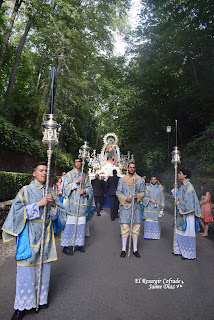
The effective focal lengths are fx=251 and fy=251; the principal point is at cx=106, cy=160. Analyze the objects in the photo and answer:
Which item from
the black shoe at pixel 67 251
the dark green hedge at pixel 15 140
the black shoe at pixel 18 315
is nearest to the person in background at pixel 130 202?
the black shoe at pixel 67 251

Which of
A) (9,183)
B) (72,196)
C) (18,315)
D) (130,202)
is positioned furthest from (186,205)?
(9,183)

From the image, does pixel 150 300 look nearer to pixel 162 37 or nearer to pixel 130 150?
pixel 162 37

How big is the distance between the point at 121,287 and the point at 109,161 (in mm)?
24546

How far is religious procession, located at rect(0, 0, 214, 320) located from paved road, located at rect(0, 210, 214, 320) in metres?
0.02

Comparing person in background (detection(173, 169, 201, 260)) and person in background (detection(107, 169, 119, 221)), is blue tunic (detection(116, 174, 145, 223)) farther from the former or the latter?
person in background (detection(107, 169, 119, 221))

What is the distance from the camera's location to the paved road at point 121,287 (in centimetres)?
312

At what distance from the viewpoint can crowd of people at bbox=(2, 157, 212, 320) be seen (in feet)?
10.4

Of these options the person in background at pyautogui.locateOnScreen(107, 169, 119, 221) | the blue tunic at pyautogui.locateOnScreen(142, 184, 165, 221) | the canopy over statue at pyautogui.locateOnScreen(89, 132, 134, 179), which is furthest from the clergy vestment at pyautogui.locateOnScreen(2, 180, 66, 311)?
the canopy over statue at pyautogui.locateOnScreen(89, 132, 134, 179)

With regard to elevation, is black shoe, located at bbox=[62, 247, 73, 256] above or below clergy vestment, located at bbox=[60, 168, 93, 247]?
below

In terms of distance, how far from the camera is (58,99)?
2002 centimetres

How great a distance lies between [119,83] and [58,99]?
35.8ft

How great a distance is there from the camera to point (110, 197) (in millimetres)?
11250

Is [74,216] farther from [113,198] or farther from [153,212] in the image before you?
[113,198]

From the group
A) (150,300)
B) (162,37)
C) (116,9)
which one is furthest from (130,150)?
(150,300)
